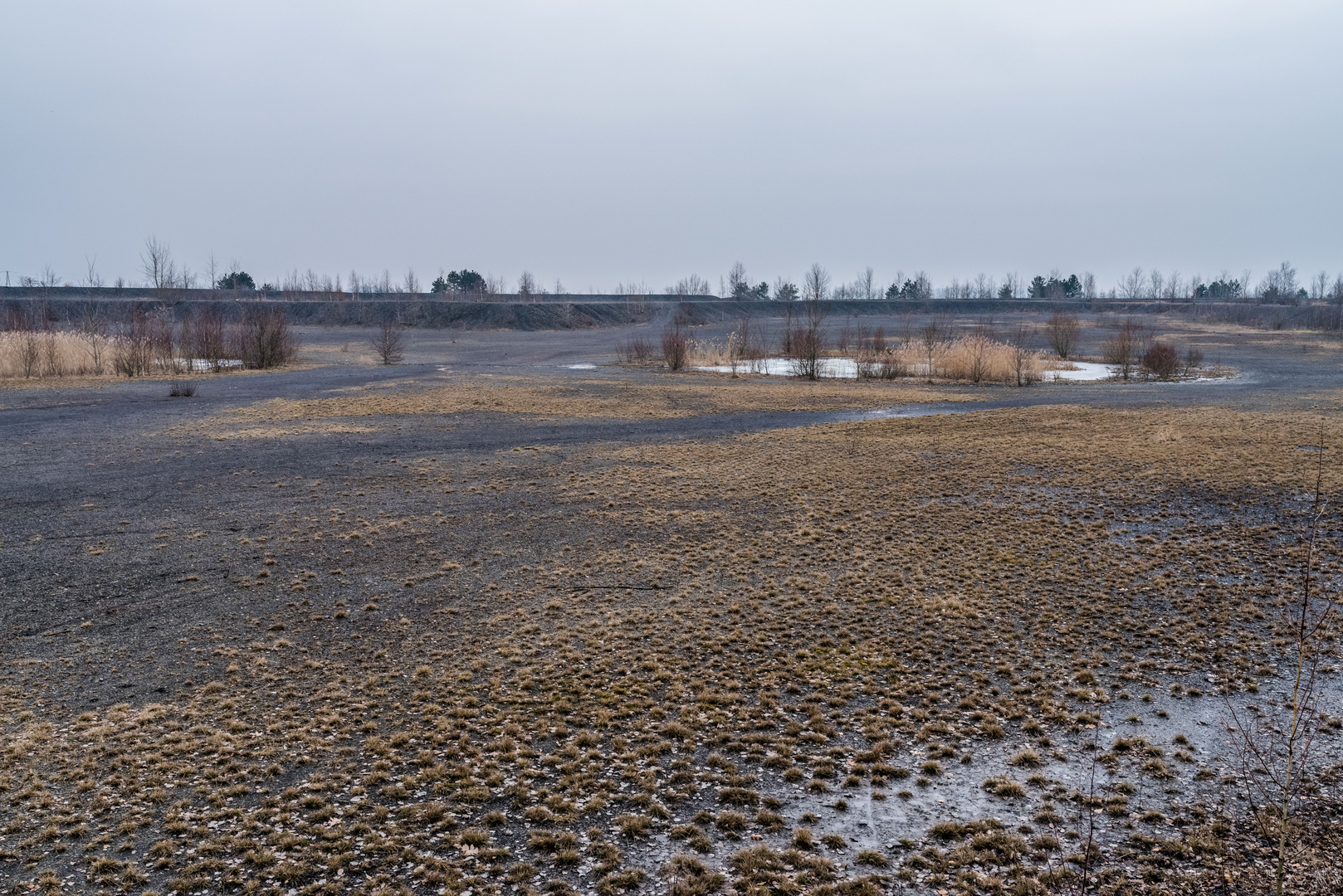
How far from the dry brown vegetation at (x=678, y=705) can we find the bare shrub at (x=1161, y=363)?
21.5 m

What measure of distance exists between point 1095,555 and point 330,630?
21.6 feet

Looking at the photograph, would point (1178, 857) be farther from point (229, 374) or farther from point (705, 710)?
point (229, 374)

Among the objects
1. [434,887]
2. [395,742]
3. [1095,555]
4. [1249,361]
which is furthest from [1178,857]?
[1249,361]

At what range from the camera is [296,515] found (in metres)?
9.28

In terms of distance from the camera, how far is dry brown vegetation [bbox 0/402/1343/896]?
3.66 m

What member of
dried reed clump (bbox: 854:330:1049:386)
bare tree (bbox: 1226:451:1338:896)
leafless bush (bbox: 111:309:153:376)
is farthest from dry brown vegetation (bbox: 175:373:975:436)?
bare tree (bbox: 1226:451:1338:896)

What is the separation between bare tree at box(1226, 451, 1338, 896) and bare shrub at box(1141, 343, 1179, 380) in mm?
25156

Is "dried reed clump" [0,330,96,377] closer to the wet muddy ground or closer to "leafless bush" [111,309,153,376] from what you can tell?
"leafless bush" [111,309,153,376]

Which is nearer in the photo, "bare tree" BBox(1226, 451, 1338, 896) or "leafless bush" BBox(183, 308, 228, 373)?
"bare tree" BBox(1226, 451, 1338, 896)

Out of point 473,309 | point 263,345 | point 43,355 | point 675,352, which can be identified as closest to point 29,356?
point 43,355

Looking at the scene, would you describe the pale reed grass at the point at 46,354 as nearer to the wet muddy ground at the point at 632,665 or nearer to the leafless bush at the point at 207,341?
the leafless bush at the point at 207,341

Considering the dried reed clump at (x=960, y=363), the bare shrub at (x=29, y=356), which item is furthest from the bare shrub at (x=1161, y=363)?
the bare shrub at (x=29, y=356)

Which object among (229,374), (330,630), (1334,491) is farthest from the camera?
(229,374)

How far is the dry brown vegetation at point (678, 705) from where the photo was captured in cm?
366
